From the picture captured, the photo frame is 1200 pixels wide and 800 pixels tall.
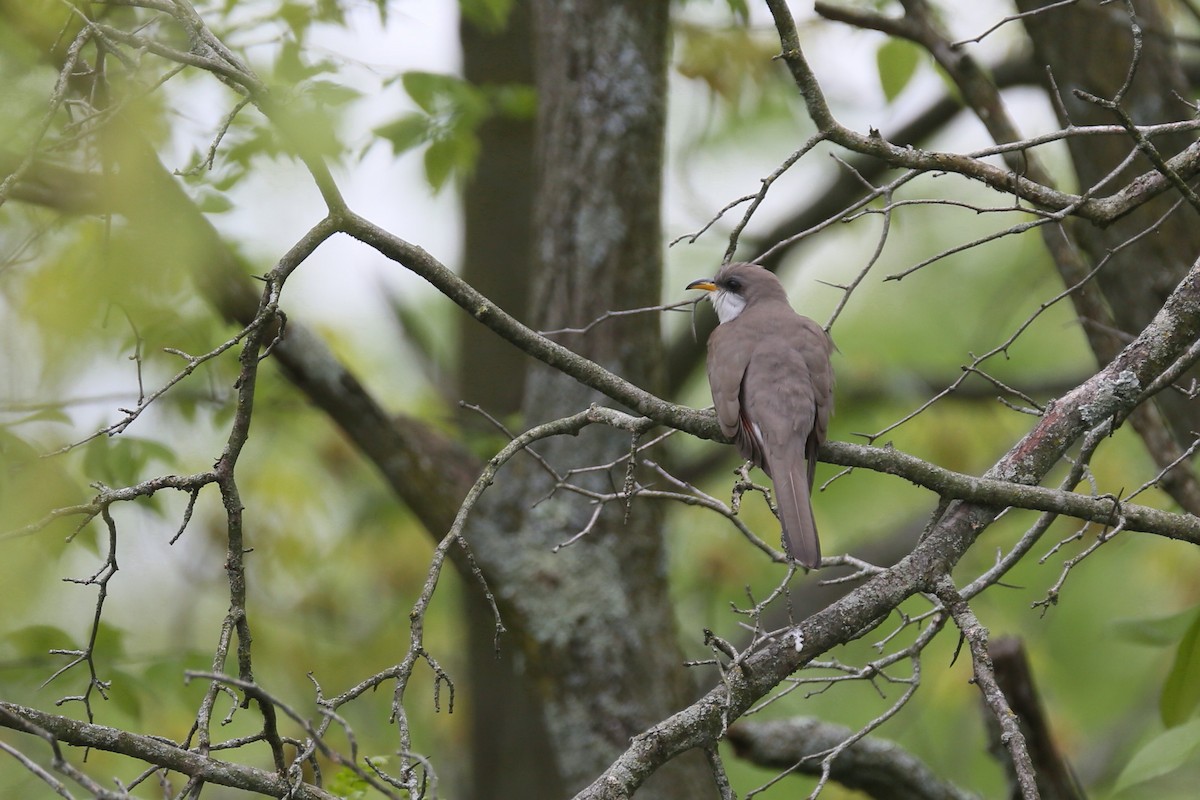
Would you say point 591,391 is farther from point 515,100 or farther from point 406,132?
point 515,100

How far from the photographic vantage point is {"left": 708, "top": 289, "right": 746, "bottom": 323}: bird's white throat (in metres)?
5.01

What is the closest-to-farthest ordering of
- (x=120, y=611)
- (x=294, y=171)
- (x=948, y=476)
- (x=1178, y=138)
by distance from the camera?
1. (x=948, y=476)
2. (x=1178, y=138)
3. (x=294, y=171)
4. (x=120, y=611)

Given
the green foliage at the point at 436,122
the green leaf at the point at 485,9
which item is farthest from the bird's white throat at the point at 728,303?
the green leaf at the point at 485,9

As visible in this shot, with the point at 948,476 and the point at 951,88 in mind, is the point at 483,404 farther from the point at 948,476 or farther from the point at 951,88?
the point at 948,476

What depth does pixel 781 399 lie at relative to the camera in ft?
12.3

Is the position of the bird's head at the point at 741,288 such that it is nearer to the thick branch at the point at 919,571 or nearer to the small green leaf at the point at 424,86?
the small green leaf at the point at 424,86

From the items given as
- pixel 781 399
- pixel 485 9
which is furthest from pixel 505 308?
pixel 781 399

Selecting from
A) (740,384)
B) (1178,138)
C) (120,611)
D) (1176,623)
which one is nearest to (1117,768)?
(1176,623)

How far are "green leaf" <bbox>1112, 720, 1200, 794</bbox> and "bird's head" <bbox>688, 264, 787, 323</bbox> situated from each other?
2.24 m

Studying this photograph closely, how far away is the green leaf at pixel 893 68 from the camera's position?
4.54m

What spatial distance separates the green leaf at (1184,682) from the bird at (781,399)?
1.42 m

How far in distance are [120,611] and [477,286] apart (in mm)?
6486

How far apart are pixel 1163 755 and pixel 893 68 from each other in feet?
8.84

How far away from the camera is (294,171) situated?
4992 mm
